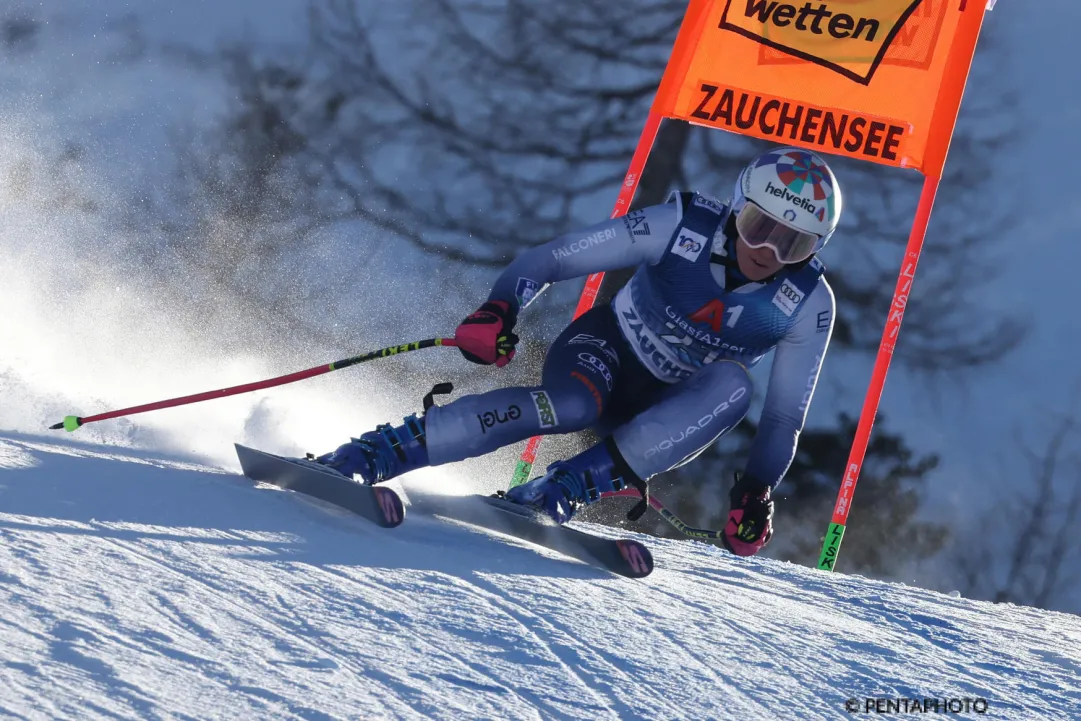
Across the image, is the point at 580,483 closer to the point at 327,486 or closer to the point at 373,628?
the point at 327,486

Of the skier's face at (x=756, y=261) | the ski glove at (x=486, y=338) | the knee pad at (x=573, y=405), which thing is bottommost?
the knee pad at (x=573, y=405)

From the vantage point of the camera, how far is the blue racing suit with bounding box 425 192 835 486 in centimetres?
379

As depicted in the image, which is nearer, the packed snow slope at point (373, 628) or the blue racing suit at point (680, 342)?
the packed snow slope at point (373, 628)

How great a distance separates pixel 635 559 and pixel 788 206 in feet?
3.71

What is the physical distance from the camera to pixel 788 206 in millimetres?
3646

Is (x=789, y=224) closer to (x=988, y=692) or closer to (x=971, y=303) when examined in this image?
(x=988, y=692)

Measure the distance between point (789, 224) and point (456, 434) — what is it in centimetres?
116

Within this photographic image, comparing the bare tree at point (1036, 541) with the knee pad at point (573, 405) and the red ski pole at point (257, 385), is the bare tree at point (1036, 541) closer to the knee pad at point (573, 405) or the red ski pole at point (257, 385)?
the knee pad at point (573, 405)

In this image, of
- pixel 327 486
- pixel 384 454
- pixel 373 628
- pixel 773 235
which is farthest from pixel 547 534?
pixel 373 628

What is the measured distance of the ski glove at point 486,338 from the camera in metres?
3.59

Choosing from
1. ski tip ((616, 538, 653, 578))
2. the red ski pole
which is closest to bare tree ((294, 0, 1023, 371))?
the red ski pole

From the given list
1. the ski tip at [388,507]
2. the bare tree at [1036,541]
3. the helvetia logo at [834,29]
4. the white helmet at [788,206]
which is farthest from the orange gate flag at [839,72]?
the bare tree at [1036,541]

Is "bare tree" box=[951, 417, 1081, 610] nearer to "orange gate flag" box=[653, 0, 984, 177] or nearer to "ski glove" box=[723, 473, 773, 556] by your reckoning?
"orange gate flag" box=[653, 0, 984, 177]

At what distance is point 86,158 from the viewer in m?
9.80
